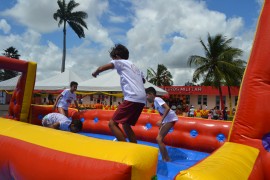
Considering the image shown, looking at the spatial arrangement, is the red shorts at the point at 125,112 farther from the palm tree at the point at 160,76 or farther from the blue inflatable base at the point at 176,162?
the palm tree at the point at 160,76

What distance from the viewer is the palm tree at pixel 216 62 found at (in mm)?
20828

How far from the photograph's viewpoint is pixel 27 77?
5.35 metres

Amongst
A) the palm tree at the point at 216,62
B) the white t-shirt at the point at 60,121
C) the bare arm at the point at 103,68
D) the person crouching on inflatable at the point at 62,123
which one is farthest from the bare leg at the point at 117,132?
the palm tree at the point at 216,62

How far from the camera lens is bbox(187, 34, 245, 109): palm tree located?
2083 cm

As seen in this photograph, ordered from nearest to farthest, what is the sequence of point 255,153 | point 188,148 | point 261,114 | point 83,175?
1. point 83,175
2. point 255,153
3. point 261,114
4. point 188,148

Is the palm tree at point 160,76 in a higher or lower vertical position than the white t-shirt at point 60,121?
higher

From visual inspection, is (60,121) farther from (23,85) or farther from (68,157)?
(68,157)

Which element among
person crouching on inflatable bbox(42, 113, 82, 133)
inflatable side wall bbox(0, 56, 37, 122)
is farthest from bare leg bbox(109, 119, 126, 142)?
inflatable side wall bbox(0, 56, 37, 122)

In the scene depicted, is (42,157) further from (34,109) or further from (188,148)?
(34,109)

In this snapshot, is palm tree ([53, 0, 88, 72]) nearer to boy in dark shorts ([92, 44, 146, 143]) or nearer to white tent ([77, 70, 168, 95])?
white tent ([77, 70, 168, 95])

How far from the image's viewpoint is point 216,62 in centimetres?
2145

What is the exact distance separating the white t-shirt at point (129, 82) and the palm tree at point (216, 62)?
18679mm

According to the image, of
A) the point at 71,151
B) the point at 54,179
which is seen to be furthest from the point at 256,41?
the point at 54,179

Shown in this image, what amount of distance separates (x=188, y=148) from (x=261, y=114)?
102 inches
